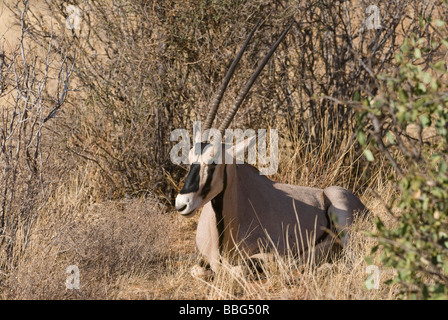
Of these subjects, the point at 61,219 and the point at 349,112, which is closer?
the point at 61,219

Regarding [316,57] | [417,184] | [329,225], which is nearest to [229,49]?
[316,57]

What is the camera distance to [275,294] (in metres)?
4.31

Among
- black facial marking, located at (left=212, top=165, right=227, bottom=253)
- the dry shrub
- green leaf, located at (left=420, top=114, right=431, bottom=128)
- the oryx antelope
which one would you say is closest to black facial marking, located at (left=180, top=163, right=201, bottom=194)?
the oryx antelope

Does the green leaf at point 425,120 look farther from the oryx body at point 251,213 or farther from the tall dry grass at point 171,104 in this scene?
the tall dry grass at point 171,104

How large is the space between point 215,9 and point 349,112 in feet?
5.98

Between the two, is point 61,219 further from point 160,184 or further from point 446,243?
point 446,243

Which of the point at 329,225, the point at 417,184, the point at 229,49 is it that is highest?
the point at 229,49

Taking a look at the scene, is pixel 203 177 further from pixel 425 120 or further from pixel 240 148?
pixel 425 120

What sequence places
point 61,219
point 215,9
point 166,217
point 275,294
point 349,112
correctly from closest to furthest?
1. point 275,294
2. point 61,219
3. point 166,217
4. point 215,9
5. point 349,112

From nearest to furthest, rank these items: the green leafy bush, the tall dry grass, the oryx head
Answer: the green leafy bush < the oryx head < the tall dry grass

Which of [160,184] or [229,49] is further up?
[229,49]

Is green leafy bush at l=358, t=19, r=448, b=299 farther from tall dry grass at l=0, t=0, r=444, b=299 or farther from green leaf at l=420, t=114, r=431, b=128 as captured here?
tall dry grass at l=0, t=0, r=444, b=299

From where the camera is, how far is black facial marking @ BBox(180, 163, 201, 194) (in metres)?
4.37

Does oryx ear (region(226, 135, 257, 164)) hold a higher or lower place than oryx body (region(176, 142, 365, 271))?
higher
